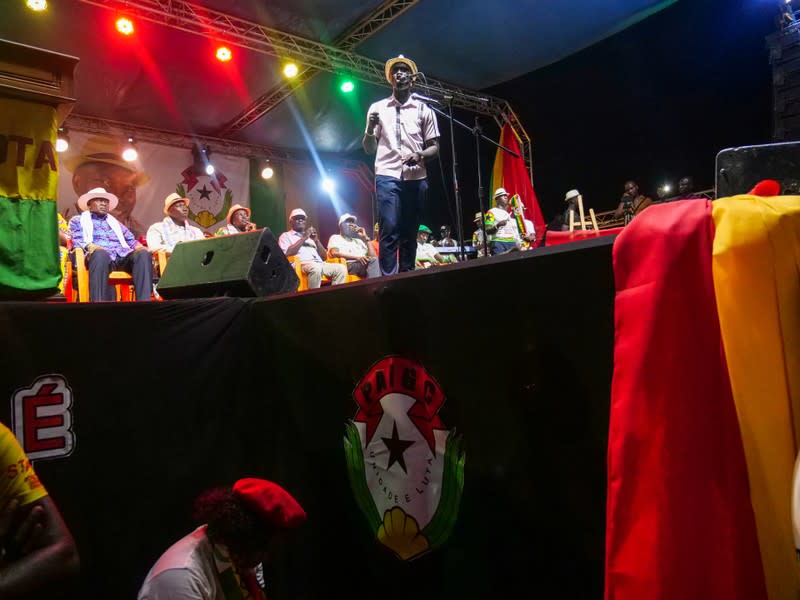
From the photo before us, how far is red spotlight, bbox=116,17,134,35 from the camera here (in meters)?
6.63

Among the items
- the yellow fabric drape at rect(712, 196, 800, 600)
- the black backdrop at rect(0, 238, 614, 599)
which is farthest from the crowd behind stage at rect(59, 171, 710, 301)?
the yellow fabric drape at rect(712, 196, 800, 600)

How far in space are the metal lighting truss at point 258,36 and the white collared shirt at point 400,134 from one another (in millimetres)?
1605

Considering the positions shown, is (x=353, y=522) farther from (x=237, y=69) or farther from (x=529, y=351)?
(x=237, y=69)

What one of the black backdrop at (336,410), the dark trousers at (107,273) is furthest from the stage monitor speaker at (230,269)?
the dark trousers at (107,273)

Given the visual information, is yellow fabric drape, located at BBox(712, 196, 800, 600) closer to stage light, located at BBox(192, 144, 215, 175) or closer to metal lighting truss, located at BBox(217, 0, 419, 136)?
metal lighting truss, located at BBox(217, 0, 419, 136)

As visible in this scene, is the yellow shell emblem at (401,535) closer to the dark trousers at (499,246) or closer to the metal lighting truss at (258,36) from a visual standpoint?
the metal lighting truss at (258,36)

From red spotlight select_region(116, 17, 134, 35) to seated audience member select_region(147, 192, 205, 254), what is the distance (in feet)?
7.87

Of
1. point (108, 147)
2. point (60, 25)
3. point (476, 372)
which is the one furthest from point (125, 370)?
point (108, 147)

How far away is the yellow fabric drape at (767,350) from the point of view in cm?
70

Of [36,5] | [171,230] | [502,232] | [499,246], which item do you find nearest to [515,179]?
[502,232]

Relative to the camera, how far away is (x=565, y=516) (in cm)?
153

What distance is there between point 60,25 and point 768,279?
8.23 meters

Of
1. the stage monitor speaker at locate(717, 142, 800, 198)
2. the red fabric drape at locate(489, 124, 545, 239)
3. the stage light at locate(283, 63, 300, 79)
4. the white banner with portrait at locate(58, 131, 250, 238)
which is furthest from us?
the red fabric drape at locate(489, 124, 545, 239)

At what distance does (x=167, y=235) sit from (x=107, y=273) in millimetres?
1002
